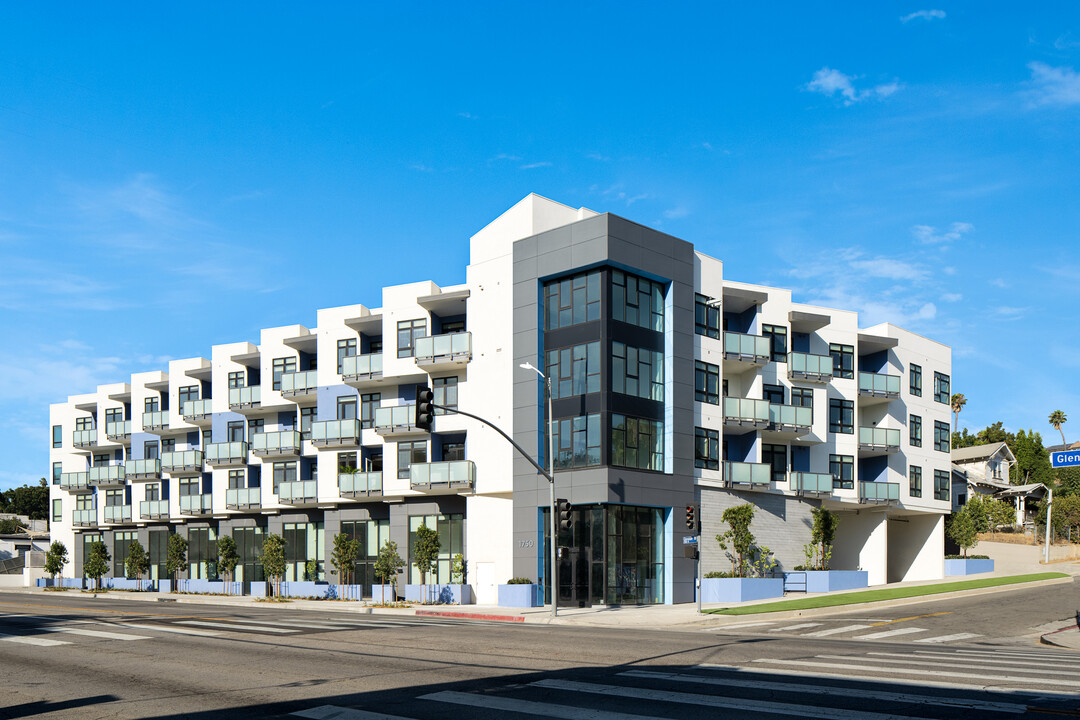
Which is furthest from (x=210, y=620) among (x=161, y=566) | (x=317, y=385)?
(x=161, y=566)

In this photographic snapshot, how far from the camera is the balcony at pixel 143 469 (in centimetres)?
7006

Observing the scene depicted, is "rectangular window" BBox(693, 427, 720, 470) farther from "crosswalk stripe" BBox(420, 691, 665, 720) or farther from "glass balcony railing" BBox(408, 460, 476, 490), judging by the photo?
"crosswalk stripe" BBox(420, 691, 665, 720)

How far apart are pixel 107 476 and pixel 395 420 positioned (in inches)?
1318

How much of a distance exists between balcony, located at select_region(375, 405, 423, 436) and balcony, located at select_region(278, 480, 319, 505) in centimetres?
713

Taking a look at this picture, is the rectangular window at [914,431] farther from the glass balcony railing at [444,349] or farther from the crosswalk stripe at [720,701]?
the crosswalk stripe at [720,701]

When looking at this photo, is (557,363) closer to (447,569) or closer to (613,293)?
(613,293)

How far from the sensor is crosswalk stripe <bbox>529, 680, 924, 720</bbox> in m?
11.7

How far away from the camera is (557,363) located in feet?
151

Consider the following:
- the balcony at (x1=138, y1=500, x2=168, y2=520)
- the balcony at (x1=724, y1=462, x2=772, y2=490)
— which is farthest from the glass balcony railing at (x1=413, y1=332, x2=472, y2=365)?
the balcony at (x1=138, y1=500, x2=168, y2=520)

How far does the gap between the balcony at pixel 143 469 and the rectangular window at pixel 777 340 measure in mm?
44379

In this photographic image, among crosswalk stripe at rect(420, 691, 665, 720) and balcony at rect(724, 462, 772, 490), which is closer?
crosswalk stripe at rect(420, 691, 665, 720)

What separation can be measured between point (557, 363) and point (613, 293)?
14.5 feet

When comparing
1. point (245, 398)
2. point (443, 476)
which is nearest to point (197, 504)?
point (245, 398)

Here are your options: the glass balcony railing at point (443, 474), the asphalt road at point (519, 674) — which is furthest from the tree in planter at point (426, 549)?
the asphalt road at point (519, 674)
